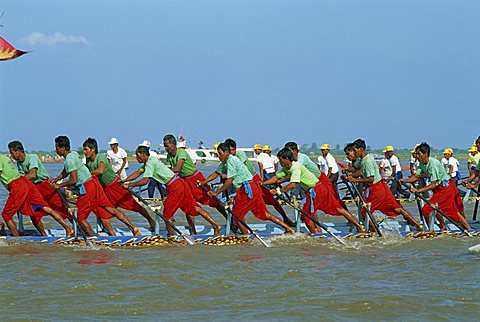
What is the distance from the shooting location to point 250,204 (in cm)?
1217

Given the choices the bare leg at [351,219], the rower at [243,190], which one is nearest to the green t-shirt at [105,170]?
the rower at [243,190]

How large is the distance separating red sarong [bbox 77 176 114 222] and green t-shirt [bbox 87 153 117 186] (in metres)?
0.30

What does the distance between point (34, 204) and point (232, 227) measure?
3197mm

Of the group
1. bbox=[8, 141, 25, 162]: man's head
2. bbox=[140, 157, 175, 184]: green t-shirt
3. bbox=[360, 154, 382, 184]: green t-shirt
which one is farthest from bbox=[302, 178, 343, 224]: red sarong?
bbox=[8, 141, 25, 162]: man's head

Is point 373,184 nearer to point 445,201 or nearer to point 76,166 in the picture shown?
point 445,201

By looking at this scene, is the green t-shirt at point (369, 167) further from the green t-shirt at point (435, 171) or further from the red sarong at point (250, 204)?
the red sarong at point (250, 204)

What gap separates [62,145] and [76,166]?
402 millimetres

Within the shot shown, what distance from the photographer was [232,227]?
42.1ft

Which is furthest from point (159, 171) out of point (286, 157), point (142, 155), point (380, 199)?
point (380, 199)

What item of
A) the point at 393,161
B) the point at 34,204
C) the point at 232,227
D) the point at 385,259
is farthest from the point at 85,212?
the point at 393,161

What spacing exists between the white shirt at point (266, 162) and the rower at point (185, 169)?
22.2 ft

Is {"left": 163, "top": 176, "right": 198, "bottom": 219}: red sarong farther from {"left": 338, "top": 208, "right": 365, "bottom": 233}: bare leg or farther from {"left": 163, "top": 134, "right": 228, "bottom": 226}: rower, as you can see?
{"left": 338, "top": 208, "right": 365, "bottom": 233}: bare leg

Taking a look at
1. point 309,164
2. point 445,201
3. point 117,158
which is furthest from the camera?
point 117,158

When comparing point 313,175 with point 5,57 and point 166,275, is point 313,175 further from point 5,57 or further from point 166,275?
point 5,57
